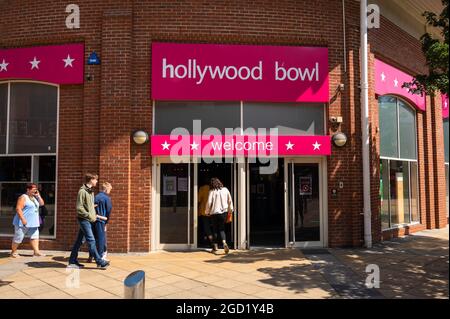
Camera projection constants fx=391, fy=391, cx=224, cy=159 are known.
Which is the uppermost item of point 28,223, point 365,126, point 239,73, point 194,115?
point 239,73

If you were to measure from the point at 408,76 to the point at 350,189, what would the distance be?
4.82 metres

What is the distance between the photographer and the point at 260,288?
6.00 m

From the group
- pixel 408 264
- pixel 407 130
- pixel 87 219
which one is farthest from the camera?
pixel 407 130

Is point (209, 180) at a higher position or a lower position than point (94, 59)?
lower

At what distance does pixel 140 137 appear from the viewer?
28.6 feet

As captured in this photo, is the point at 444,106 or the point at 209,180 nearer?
the point at 209,180

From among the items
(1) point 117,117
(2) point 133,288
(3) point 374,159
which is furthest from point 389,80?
(2) point 133,288

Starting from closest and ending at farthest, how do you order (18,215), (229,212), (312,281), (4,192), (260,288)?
(260,288)
(312,281)
(18,215)
(229,212)
(4,192)

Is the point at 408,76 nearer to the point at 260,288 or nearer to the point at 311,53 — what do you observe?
the point at 311,53

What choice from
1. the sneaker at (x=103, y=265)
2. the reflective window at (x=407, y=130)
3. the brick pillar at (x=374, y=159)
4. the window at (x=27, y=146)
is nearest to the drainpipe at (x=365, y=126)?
the brick pillar at (x=374, y=159)

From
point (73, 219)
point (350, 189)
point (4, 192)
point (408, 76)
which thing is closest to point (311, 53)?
point (350, 189)

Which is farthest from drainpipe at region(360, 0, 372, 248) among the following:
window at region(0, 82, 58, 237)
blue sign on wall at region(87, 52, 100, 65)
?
window at region(0, 82, 58, 237)

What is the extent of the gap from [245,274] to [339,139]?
4.17 metres

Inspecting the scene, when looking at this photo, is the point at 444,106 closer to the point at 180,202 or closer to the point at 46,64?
the point at 180,202
